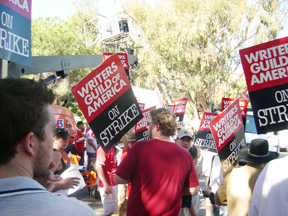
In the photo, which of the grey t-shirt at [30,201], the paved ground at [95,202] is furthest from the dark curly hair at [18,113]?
the paved ground at [95,202]

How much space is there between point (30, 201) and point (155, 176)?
1.80m

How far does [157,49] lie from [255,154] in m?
16.9

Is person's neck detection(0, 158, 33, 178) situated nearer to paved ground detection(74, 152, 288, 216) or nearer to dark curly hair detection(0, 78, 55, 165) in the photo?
dark curly hair detection(0, 78, 55, 165)

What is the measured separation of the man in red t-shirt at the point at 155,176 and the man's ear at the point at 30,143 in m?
1.68

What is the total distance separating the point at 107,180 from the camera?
4891mm

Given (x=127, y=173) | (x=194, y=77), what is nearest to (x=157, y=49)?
(x=194, y=77)

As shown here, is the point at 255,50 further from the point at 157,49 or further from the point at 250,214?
the point at 157,49

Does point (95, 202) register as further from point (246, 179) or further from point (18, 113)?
point (18, 113)

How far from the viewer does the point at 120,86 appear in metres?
3.72

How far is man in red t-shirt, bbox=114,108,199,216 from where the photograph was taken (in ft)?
8.46

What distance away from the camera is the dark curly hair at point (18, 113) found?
100 cm

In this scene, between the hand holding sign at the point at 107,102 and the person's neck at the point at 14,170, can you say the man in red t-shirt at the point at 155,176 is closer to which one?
the hand holding sign at the point at 107,102

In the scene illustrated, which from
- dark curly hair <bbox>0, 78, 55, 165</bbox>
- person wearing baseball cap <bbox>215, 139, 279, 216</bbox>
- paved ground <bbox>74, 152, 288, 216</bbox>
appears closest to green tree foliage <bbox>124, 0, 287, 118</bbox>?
paved ground <bbox>74, 152, 288, 216</bbox>

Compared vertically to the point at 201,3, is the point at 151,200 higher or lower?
lower
